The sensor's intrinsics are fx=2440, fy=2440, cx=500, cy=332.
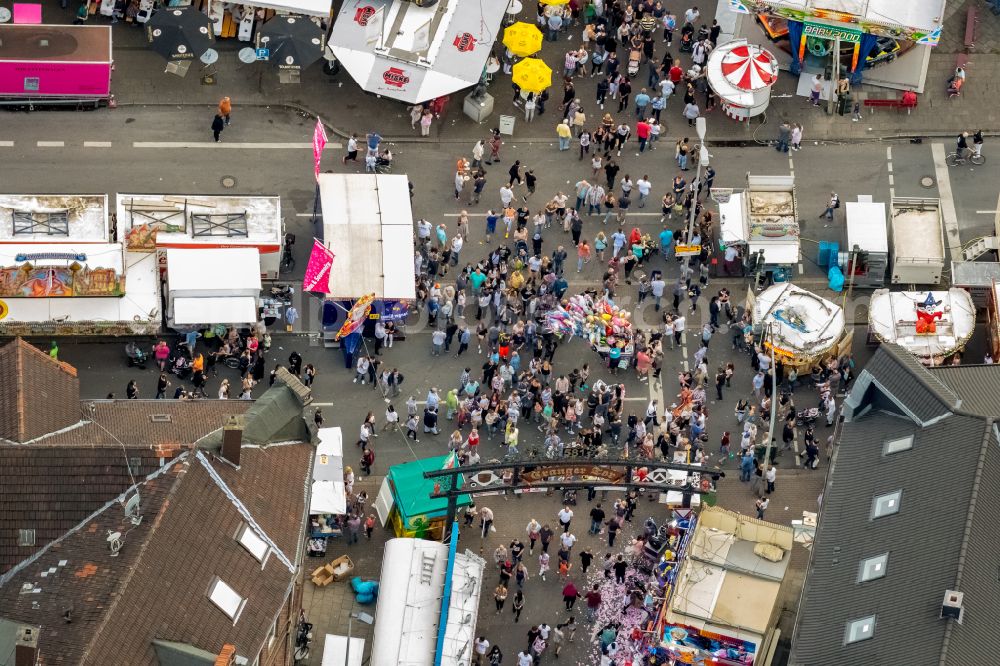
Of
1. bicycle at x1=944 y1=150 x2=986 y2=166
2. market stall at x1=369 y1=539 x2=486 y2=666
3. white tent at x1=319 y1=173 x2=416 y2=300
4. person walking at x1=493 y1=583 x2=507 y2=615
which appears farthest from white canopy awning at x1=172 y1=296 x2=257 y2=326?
bicycle at x1=944 y1=150 x2=986 y2=166

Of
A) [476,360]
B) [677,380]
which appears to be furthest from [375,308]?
[677,380]

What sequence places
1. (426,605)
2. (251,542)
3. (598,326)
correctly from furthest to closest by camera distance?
(598,326) < (426,605) < (251,542)

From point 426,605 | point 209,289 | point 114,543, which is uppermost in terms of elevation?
point 209,289

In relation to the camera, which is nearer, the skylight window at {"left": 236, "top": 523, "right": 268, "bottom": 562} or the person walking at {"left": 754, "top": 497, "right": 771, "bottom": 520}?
the skylight window at {"left": 236, "top": 523, "right": 268, "bottom": 562}

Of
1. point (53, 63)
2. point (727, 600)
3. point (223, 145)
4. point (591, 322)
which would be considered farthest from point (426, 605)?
point (53, 63)

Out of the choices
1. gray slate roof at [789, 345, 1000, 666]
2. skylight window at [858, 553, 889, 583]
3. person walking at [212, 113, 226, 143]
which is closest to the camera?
gray slate roof at [789, 345, 1000, 666]

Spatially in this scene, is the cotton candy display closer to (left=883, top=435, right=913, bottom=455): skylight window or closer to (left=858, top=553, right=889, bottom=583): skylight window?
(left=883, top=435, right=913, bottom=455): skylight window

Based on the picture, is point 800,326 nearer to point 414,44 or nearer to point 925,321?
point 925,321
